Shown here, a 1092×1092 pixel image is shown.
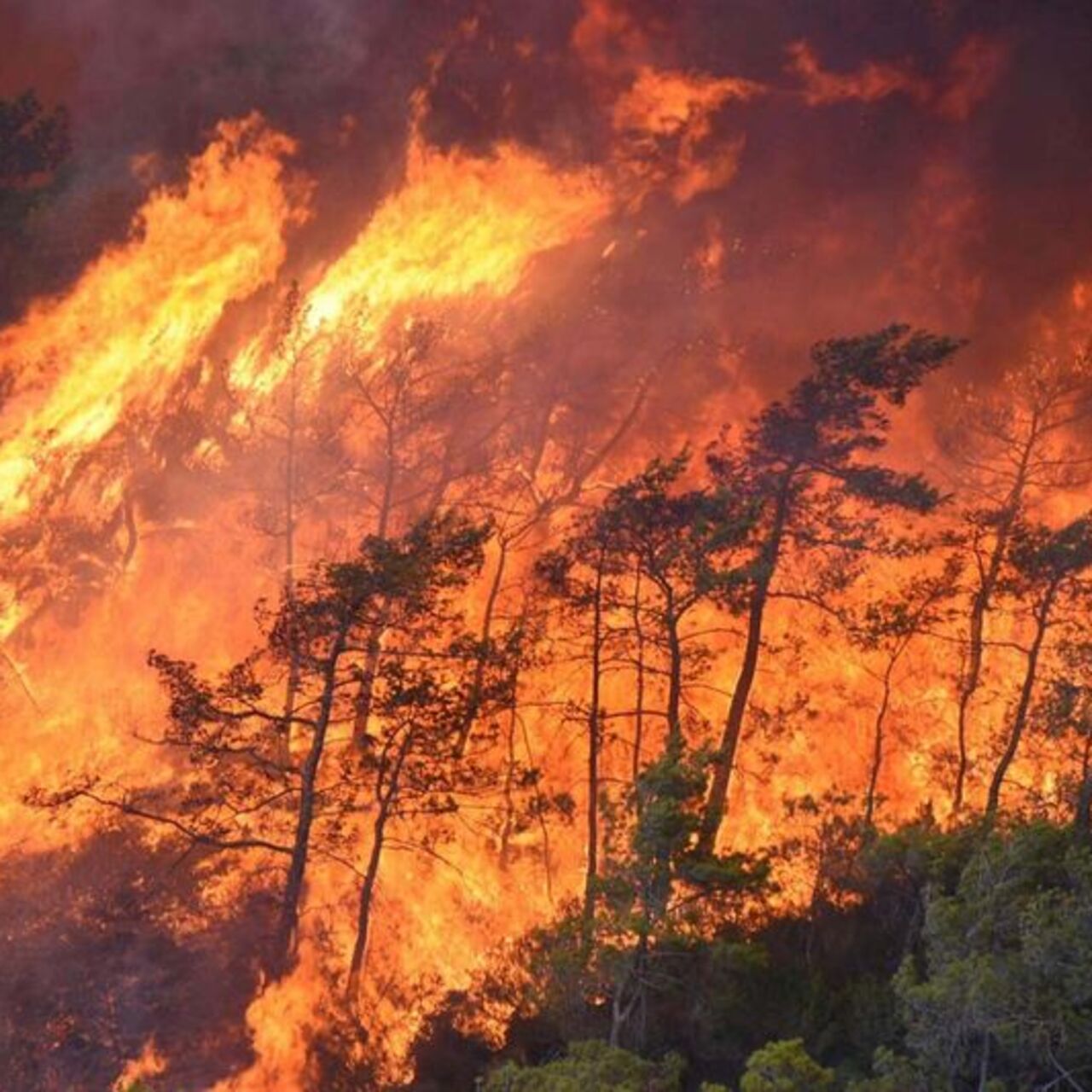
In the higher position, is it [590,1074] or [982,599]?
[982,599]

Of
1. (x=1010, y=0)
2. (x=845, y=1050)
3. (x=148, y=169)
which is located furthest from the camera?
(x=1010, y=0)

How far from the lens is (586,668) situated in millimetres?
30109

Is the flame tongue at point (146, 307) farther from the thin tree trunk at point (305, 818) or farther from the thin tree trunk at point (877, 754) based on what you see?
the thin tree trunk at point (877, 754)

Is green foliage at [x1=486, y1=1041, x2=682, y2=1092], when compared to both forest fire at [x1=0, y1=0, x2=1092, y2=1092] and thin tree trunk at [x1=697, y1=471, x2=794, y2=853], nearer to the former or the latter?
forest fire at [x1=0, y1=0, x2=1092, y2=1092]

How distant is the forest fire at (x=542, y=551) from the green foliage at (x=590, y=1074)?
10 cm

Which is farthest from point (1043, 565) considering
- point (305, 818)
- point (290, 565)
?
point (290, 565)

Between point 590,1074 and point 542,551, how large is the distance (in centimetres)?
2152

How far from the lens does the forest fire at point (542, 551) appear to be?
17.4 metres

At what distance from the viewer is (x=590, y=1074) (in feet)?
38.5

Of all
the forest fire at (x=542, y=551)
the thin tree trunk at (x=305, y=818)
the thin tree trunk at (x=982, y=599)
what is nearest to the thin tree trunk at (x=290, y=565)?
the forest fire at (x=542, y=551)

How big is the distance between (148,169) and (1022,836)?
2469 centimetres

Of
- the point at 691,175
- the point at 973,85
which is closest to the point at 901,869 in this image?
the point at 691,175

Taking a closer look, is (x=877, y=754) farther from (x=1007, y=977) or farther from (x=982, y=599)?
(x=1007, y=977)

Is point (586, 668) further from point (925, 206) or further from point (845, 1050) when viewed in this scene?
point (925, 206)
